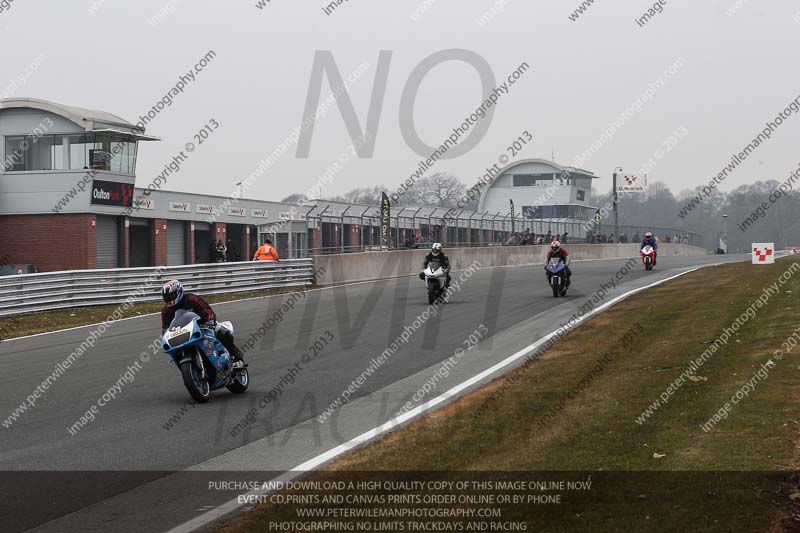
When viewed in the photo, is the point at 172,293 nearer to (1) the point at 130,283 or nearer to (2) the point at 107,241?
(1) the point at 130,283

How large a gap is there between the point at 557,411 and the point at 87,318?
1553 centimetres

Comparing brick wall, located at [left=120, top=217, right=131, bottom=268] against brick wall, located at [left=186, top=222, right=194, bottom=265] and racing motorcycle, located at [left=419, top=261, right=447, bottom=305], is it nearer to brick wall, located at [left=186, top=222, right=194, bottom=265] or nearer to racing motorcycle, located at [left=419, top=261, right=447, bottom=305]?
brick wall, located at [left=186, top=222, right=194, bottom=265]

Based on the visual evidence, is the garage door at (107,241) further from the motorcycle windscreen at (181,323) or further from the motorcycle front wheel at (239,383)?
the motorcycle windscreen at (181,323)

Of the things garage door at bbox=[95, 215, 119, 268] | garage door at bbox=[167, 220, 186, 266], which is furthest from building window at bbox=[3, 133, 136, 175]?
garage door at bbox=[167, 220, 186, 266]

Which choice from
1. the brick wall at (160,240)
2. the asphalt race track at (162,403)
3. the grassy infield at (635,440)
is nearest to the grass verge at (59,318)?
the asphalt race track at (162,403)

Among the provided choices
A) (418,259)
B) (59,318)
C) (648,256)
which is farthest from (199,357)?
(418,259)

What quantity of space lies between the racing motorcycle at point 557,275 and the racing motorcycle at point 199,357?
14.3m

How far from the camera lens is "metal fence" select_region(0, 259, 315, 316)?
876 inches

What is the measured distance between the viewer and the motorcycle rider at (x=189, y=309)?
10.9 metres

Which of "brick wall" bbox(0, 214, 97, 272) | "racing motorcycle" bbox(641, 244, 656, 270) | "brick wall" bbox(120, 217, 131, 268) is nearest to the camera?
"racing motorcycle" bbox(641, 244, 656, 270)

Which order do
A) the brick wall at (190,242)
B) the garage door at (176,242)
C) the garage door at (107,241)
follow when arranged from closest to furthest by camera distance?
the garage door at (107,241) → the garage door at (176,242) → the brick wall at (190,242)

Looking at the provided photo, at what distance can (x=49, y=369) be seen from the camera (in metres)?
13.8

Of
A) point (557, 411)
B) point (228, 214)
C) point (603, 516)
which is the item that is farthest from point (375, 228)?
point (603, 516)

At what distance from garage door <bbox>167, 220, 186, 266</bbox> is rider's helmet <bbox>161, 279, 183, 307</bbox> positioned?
124ft
